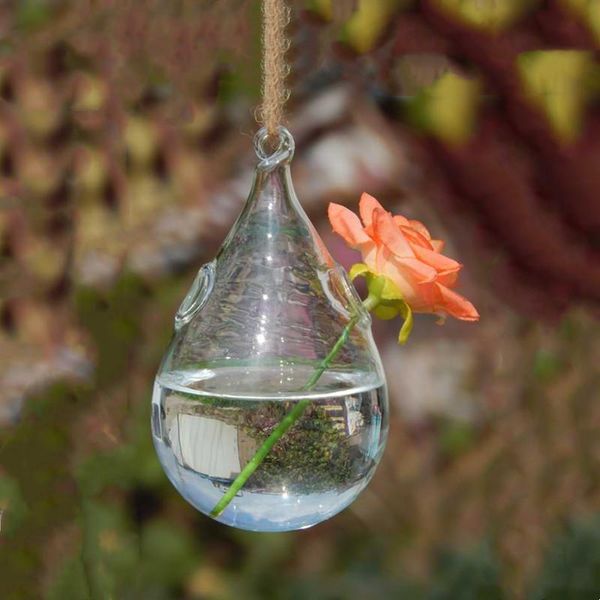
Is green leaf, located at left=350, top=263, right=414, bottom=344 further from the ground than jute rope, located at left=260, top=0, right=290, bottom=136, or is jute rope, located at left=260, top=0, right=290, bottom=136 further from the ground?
jute rope, located at left=260, top=0, right=290, bottom=136

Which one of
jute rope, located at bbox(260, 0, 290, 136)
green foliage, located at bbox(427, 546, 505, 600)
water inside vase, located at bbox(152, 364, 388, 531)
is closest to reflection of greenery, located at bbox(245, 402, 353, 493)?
water inside vase, located at bbox(152, 364, 388, 531)

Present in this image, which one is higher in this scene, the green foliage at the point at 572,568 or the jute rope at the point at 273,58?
the jute rope at the point at 273,58

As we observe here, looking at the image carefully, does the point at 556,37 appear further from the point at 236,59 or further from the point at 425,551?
the point at 425,551

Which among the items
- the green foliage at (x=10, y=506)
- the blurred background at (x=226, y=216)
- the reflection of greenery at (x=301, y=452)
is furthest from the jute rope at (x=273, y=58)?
the green foliage at (x=10, y=506)

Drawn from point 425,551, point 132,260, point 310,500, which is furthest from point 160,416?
point 425,551

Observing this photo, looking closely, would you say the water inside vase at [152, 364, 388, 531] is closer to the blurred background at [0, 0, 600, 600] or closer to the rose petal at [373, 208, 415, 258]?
the rose petal at [373, 208, 415, 258]

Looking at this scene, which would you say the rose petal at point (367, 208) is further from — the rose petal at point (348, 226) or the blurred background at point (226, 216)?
the blurred background at point (226, 216)

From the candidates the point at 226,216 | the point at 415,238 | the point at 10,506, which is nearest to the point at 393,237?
the point at 415,238
